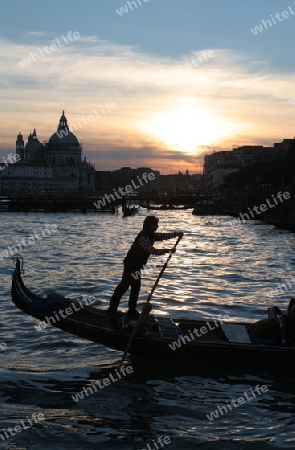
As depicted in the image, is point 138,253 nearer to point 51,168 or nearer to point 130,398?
point 130,398

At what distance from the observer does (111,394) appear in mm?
8297

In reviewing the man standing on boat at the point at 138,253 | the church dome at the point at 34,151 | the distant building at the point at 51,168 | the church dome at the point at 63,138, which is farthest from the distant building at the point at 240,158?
the man standing on boat at the point at 138,253

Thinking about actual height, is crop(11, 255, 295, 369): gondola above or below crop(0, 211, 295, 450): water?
above

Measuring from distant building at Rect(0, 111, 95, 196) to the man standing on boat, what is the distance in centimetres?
14534

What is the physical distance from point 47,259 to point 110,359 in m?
15.4

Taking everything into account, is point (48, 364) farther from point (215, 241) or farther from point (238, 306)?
point (215, 241)

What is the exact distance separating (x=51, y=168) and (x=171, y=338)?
155 m

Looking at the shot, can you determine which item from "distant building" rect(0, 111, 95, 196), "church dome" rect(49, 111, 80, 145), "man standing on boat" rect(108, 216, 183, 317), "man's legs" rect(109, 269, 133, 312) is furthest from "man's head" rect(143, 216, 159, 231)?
"church dome" rect(49, 111, 80, 145)

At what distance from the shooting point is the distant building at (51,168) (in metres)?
155

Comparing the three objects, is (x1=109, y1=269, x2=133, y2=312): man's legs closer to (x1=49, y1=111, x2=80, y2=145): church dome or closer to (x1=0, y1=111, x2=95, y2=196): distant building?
(x1=0, y1=111, x2=95, y2=196): distant building

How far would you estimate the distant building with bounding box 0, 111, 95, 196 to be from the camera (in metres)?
155

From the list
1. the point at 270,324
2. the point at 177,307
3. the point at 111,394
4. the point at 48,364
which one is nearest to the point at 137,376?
the point at 111,394

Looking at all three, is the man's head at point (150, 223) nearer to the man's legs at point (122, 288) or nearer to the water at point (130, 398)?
the man's legs at point (122, 288)

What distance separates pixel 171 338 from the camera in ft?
29.7
